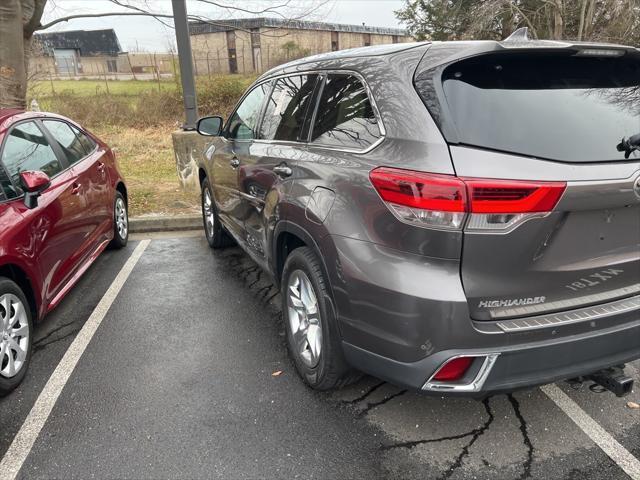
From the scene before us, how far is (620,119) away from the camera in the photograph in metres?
2.19

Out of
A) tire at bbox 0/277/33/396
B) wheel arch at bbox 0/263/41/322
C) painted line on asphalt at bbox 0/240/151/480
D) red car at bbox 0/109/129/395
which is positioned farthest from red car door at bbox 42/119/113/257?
tire at bbox 0/277/33/396

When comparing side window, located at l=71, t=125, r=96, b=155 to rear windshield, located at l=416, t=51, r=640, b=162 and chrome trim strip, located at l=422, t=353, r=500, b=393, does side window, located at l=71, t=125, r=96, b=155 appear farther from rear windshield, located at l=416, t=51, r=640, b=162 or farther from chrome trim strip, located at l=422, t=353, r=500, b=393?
chrome trim strip, located at l=422, t=353, r=500, b=393

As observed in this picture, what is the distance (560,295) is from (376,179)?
35.6 inches

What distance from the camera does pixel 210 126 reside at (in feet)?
15.3

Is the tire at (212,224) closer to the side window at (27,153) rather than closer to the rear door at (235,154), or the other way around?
the rear door at (235,154)

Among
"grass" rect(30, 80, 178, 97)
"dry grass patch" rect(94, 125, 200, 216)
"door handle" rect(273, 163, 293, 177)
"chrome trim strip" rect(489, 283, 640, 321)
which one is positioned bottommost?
"dry grass patch" rect(94, 125, 200, 216)

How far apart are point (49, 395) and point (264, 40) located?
1758 cm

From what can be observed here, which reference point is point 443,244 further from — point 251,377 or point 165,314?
point 165,314

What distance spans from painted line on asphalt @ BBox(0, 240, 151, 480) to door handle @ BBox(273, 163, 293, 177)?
1.81m

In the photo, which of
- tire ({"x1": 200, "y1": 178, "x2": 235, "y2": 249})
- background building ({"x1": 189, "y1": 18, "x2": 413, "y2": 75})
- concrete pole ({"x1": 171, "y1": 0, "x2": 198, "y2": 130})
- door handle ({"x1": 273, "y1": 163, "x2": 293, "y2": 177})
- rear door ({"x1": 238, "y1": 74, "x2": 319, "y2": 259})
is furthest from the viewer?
background building ({"x1": 189, "y1": 18, "x2": 413, "y2": 75})

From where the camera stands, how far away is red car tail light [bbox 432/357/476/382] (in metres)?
2.01

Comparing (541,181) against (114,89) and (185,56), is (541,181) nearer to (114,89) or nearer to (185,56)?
(185,56)

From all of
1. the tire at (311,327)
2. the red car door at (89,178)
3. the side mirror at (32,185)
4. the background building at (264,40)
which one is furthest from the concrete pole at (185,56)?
the tire at (311,327)

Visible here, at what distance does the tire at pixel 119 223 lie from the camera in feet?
Result: 17.5
